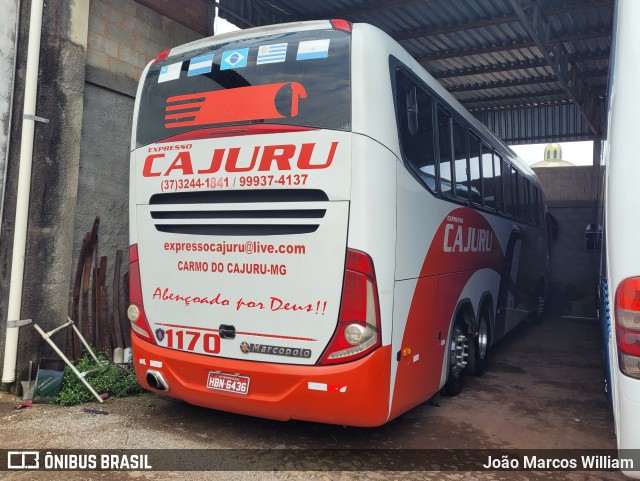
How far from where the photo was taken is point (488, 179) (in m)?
6.81

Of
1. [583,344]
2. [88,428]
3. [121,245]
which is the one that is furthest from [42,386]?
[583,344]

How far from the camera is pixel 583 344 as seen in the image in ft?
30.6

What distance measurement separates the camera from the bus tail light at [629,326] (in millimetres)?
2807

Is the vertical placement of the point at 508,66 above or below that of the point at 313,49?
above

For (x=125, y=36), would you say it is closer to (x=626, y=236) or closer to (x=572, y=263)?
(x=626, y=236)

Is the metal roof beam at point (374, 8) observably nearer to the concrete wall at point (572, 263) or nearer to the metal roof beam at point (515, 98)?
the metal roof beam at point (515, 98)

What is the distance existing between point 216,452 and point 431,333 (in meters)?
2.05

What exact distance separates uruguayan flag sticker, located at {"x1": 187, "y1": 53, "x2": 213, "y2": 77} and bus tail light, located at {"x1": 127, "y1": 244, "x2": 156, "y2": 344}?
5.22 ft

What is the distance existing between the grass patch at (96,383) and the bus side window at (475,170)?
13.9ft

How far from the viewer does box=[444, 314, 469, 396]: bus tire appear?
5582 millimetres

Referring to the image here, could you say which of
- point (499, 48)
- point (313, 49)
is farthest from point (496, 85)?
point (313, 49)

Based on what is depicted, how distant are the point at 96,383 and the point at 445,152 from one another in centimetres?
420

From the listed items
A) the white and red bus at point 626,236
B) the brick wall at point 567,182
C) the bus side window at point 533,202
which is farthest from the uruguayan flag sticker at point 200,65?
the brick wall at point 567,182

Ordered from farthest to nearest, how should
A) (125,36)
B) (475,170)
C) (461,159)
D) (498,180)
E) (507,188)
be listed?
(507,188)
(498,180)
(125,36)
(475,170)
(461,159)
